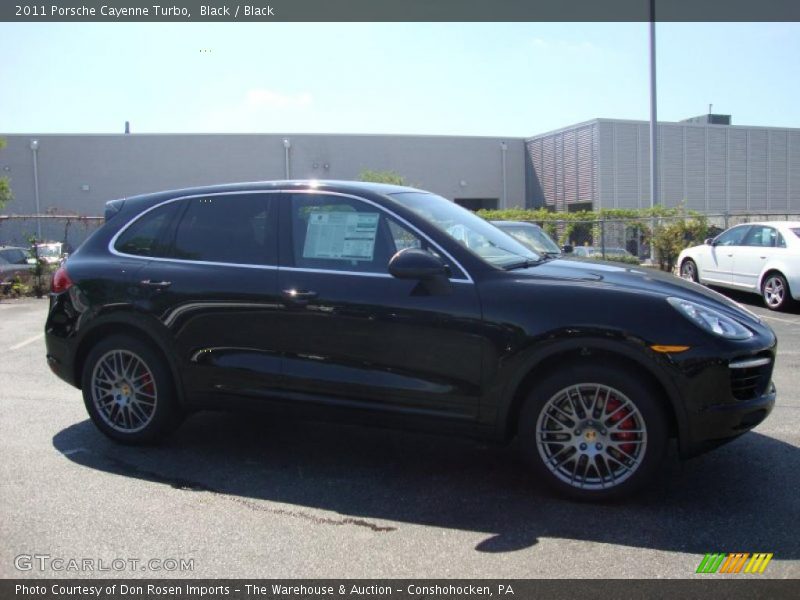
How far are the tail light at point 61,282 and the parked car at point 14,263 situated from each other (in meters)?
11.8

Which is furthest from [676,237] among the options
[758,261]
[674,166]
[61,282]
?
→ [674,166]

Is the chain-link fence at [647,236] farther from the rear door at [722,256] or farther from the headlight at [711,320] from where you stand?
the headlight at [711,320]

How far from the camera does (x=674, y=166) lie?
42.6m

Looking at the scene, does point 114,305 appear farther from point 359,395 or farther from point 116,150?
point 116,150

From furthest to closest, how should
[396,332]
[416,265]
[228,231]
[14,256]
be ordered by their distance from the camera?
[14,256]
[228,231]
[396,332]
[416,265]

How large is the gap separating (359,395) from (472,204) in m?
40.9

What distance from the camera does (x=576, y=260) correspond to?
A: 519cm

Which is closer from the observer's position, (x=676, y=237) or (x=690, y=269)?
(x=690, y=269)

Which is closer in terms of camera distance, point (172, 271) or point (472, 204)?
point (172, 271)

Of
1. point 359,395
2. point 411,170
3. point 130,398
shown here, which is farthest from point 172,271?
point 411,170

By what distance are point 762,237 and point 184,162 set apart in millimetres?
33547

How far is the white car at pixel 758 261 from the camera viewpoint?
38.7 feet

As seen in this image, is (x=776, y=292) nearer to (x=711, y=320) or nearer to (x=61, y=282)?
(x=711, y=320)

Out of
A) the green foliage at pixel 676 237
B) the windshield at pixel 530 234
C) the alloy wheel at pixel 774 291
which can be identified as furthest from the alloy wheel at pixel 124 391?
the green foliage at pixel 676 237
